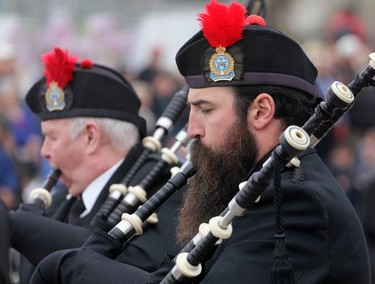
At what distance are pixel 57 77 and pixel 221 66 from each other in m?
2.02

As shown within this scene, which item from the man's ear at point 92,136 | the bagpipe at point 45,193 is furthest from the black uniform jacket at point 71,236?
the man's ear at point 92,136

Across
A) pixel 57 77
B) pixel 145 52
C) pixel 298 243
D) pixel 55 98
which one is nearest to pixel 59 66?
pixel 57 77

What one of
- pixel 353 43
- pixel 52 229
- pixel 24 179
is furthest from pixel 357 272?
pixel 353 43

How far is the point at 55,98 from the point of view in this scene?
20.3 feet

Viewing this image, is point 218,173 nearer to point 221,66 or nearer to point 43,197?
point 221,66

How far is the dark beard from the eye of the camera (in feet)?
14.2

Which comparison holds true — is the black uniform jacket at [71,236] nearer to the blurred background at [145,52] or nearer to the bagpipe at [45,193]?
the bagpipe at [45,193]

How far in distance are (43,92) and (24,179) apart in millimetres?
5917

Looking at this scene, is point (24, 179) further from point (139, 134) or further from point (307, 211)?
point (307, 211)

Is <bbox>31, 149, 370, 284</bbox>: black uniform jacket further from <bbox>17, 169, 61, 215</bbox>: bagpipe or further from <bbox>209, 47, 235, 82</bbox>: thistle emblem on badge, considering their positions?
<bbox>17, 169, 61, 215</bbox>: bagpipe

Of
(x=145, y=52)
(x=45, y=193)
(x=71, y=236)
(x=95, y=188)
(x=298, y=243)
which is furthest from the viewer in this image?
(x=145, y=52)

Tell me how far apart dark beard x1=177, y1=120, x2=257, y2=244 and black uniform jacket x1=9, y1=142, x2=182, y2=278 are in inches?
33.9

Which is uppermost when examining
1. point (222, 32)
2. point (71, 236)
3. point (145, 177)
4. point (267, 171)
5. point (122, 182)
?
point (222, 32)

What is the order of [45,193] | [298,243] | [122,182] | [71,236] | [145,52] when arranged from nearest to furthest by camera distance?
[298,243], [71,236], [122,182], [45,193], [145,52]
